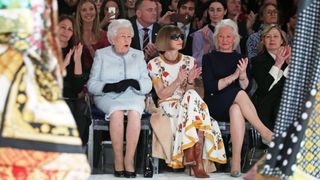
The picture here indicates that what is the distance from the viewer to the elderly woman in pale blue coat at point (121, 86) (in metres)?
7.01

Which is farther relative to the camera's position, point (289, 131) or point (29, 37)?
point (289, 131)

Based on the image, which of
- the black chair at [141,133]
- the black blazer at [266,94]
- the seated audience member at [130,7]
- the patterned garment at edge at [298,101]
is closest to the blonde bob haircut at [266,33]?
the black blazer at [266,94]

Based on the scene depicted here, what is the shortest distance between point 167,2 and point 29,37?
517 centimetres

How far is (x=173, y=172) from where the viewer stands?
738cm

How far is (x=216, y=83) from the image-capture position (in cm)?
738

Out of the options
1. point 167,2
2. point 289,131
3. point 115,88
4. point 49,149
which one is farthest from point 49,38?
point 167,2

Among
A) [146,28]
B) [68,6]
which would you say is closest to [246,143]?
[146,28]

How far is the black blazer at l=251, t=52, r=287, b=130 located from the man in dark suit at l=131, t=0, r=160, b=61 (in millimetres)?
986

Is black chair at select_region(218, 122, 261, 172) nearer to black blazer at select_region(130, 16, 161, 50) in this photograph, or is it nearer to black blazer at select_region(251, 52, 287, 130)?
black blazer at select_region(251, 52, 287, 130)

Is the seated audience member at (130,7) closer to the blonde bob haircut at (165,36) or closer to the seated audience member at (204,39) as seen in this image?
the seated audience member at (204,39)

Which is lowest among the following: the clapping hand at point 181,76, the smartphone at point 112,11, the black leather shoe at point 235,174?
the black leather shoe at point 235,174

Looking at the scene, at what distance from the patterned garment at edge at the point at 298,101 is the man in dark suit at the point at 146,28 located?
3453mm

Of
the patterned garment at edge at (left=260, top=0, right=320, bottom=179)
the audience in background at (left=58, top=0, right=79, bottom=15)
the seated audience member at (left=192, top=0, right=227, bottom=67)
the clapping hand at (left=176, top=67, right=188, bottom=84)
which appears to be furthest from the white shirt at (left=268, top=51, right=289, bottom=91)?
the patterned garment at edge at (left=260, top=0, right=320, bottom=179)

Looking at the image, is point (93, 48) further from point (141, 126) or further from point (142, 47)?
point (141, 126)
